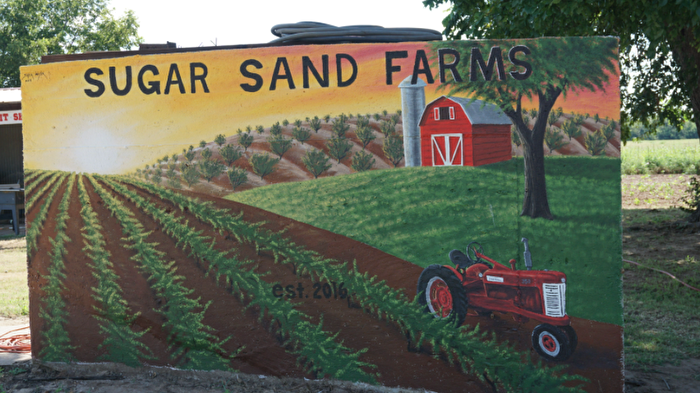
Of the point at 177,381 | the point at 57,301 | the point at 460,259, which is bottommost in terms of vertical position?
the point at 177,381

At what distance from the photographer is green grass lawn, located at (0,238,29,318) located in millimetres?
7230

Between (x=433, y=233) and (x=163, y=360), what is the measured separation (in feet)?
8.30

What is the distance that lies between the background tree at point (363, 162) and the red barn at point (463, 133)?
0.41 m

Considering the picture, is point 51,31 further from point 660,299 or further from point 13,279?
point 660,299

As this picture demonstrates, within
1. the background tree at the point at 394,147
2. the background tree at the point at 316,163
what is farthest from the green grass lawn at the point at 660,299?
the background tree at the point at 316,163

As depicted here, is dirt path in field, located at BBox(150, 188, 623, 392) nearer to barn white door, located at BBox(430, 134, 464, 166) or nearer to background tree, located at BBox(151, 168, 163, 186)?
background tree, located at BBox(151, 168, 163, 186)

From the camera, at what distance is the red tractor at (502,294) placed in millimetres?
4035

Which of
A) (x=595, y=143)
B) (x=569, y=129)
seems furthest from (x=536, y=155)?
(x=595, y=143)

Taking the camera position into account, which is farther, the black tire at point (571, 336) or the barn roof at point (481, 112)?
the barn roof at point (481, 112)

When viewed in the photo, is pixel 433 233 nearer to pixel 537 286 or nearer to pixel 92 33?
pixel 537 286

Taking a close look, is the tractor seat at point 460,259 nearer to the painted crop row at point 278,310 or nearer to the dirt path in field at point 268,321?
the dirt path in field at point 268,321

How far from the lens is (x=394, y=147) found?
4.37 m

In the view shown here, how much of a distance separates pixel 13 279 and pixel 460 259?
8252 mm

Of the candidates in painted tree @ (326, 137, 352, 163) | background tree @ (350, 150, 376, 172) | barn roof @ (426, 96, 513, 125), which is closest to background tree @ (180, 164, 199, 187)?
painted tree @ (326, 137, 352, 163)
